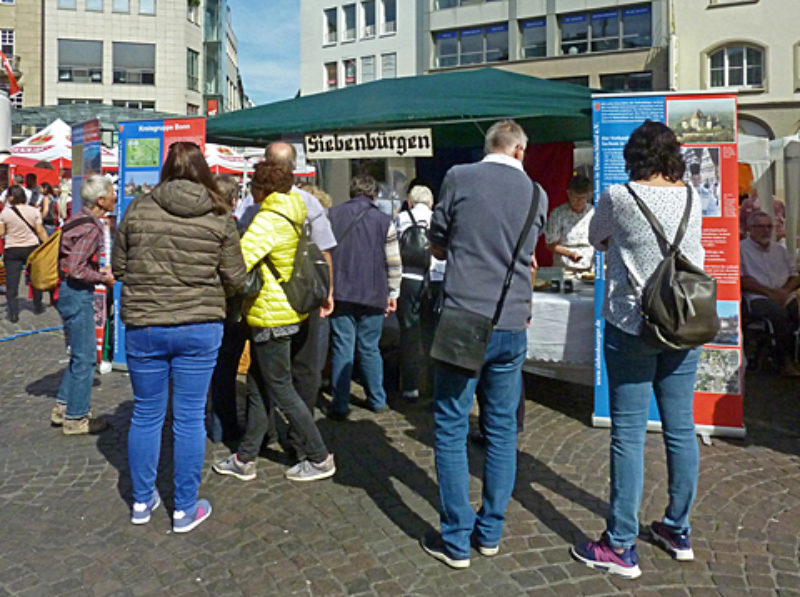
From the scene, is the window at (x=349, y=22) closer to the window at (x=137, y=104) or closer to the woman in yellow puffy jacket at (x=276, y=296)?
the window at (x=137, y=104)

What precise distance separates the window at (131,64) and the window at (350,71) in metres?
11.6

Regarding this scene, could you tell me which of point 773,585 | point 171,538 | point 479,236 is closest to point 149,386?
point 171,538

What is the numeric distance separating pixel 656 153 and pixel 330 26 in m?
45.9

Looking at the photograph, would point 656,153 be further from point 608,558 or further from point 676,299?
point 608,558

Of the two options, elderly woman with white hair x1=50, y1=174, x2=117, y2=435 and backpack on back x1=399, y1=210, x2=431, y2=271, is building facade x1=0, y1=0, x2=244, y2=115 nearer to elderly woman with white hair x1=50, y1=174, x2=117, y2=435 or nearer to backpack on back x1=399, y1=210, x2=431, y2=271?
backpack on back x1=399, y1=210, x2=431, y2=271

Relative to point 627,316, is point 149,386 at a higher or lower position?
lower

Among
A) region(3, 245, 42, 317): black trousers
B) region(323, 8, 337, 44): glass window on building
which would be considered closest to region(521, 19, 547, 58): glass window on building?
region(323, 8, 337, 44): glass window on building

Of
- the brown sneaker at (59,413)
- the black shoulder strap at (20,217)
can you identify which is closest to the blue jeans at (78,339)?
the brown sneaker at (59,413)

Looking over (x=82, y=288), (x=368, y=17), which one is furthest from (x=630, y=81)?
(x=82, y=288)

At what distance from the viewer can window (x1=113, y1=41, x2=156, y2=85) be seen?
42531mm

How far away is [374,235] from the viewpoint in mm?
5285

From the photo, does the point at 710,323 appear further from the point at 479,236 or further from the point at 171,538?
the point at 171,538

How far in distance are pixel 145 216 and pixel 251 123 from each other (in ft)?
14.5

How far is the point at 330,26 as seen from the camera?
4528cm
